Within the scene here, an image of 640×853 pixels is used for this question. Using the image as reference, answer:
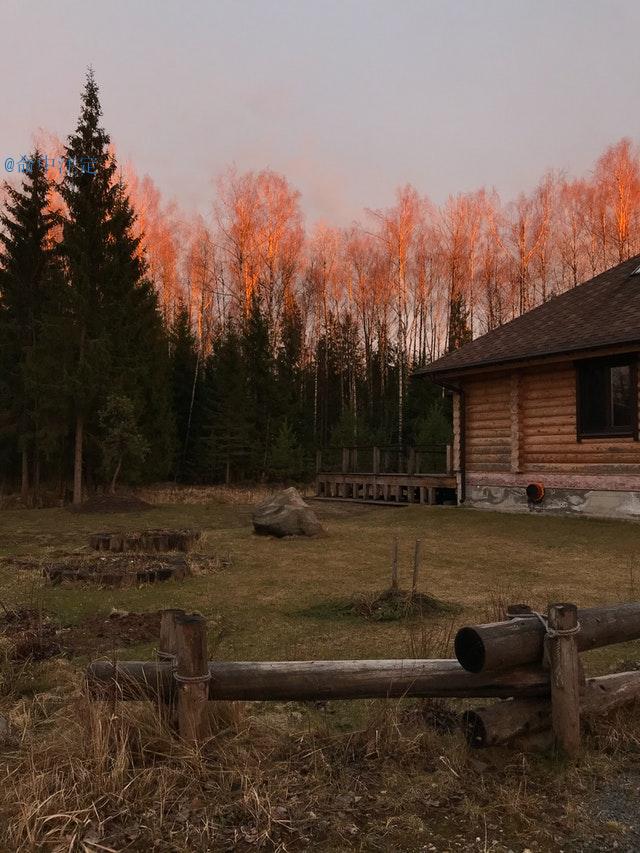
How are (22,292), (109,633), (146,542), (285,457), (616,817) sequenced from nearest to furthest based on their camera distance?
(616,817) → (109,633) → (146,542) → (22,292) → (285,457)

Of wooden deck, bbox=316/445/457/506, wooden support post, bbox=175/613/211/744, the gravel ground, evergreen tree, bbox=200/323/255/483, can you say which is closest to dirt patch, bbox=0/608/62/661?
wooden support post, bbox=175/613/211/744

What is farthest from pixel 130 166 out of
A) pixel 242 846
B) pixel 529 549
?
pixel 242 846

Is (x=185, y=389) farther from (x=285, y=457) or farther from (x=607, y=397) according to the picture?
(x=607, y=397)

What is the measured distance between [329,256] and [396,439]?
14123 millimetres

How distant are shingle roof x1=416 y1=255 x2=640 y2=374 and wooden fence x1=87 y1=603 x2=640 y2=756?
11.1m

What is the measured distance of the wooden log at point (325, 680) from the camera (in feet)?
11.4

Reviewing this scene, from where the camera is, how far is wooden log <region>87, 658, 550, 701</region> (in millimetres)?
3469

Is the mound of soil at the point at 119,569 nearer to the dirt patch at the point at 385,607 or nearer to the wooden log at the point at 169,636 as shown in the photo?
the dirt patch at the point at 385,607

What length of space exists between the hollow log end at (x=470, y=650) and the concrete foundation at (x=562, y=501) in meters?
12.0

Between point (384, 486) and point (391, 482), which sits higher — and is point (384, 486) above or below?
below

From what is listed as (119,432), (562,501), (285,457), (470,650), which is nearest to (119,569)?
(470,650)

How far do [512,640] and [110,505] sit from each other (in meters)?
18.2

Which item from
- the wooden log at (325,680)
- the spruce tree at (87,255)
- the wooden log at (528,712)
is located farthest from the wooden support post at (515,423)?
the spruce tree at (87,255)

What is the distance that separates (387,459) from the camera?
27.7 metres
